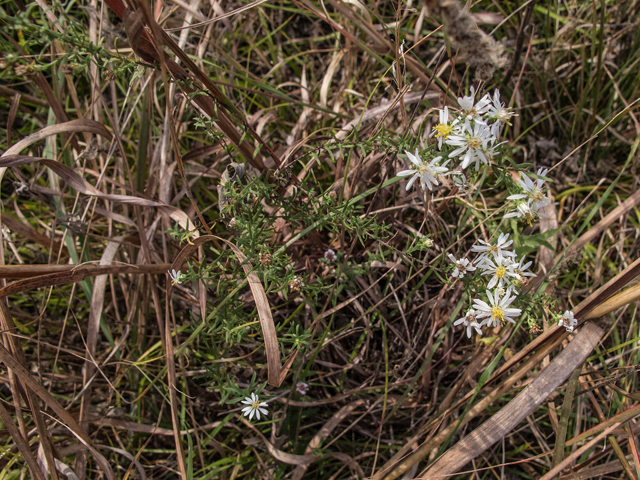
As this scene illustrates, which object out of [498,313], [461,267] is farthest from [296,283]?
[498,313]

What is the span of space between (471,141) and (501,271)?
454 mm

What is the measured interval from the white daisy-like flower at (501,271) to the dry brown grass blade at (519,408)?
53 centimetres

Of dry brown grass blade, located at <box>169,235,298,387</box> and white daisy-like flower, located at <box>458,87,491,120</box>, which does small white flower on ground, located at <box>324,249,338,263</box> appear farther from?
white daisy-like flower, located at <box>458,87,491,120</box>

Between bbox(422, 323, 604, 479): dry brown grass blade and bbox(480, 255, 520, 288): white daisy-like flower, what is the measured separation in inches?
21.0

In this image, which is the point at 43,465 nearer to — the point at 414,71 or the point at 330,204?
the point at 330,204

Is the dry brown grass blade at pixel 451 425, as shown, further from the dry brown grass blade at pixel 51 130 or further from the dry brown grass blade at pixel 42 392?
the dry brown grass blade at pixel 51 130

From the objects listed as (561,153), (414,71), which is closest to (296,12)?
(414,71)

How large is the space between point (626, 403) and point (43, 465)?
8.75 feet

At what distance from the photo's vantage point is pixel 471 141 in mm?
1230

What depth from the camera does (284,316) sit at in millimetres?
2213

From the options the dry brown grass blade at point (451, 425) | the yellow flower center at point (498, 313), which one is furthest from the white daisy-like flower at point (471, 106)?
the dry brown grass blade at point (451, 425)

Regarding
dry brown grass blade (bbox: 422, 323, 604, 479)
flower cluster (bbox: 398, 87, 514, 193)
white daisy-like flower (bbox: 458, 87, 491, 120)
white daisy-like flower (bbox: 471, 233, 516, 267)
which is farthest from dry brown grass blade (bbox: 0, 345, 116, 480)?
white daisy-like flower (bbox: 458, 87, 491, 120)

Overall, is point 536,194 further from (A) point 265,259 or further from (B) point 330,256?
(A) point 265,259

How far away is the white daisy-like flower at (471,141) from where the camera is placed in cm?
122
